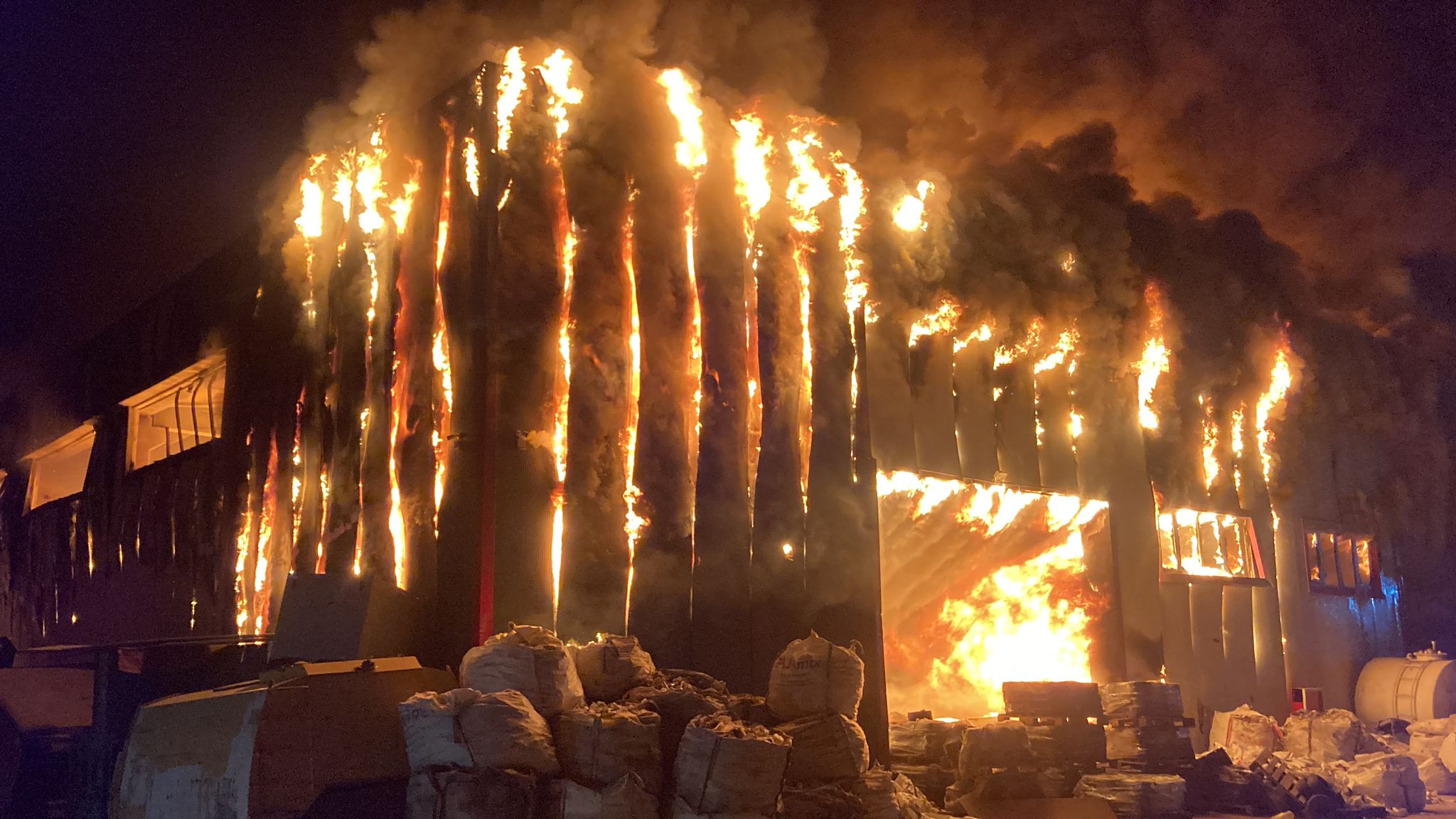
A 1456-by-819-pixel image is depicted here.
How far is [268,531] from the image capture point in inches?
439

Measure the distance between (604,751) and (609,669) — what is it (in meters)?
1.00

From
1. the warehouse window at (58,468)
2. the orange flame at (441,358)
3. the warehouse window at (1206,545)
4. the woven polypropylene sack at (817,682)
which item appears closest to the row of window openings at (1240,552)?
the warehouse window at (1206,545)

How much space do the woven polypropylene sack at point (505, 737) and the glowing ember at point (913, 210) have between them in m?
6.80

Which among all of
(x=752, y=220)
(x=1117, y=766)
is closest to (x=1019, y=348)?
(x=752, y=220)

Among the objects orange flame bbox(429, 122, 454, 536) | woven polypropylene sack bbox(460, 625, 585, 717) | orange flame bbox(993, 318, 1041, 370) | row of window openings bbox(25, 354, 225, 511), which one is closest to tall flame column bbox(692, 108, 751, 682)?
orange flame bbox(429, 122, 454, 536)

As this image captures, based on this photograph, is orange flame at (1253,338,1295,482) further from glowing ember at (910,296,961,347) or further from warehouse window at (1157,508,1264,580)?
glowing ember at (910,296,961,347)

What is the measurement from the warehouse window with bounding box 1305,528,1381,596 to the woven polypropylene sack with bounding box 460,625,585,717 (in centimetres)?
1347

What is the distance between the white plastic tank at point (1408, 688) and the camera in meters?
14.5

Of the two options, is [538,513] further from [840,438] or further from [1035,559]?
[1035,559]

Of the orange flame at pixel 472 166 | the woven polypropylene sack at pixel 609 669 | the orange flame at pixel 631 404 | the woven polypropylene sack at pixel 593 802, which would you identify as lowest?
the woven polypropylene sack at pixel 593 802

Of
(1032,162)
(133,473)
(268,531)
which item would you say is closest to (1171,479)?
(1032,162)

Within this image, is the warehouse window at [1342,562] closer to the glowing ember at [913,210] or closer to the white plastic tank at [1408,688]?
the white plastic tank at [1408,688]

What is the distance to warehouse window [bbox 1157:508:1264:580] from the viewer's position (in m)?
13.1

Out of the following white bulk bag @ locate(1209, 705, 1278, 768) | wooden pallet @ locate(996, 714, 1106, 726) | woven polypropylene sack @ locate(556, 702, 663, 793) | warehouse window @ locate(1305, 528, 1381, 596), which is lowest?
white bulk bag @ locate(1209, 705, 1278, 768)
